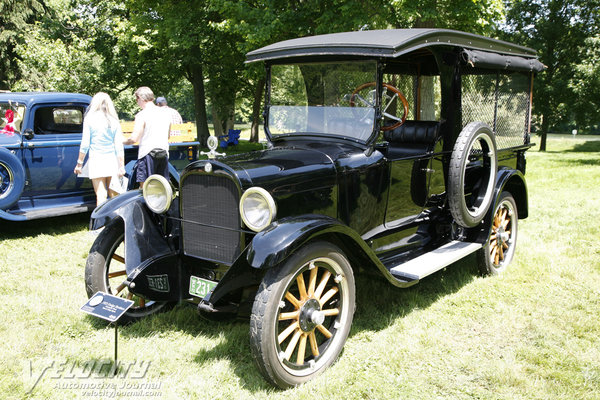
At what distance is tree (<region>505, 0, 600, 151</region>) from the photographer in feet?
76.4

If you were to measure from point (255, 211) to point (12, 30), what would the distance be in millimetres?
21603

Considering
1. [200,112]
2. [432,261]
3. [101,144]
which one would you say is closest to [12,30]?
[200,112]

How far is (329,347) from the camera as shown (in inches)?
127

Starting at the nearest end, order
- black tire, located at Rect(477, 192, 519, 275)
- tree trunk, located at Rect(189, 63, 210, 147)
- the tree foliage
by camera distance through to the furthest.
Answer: black tire, located at Rect(477, 192, 519, 275), the tree foliage, tree trunk, located at Rect(189, 63, 210, 147)

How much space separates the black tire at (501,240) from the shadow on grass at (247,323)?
21cm

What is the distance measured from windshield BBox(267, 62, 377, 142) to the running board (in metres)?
1.07

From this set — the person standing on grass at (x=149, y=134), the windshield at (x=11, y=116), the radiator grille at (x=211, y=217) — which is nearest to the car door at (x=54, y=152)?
the windshield at (x=11, y=116)

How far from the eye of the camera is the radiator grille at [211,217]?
10.8ft

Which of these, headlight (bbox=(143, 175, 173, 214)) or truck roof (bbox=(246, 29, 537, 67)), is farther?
headlight (bbox=(143, 175, 173, 214))

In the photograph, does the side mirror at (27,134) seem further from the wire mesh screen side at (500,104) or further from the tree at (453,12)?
the tree at (453,12)

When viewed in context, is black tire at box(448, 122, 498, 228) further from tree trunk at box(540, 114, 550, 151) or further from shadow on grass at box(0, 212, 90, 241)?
tree trunk at box(540, 114, 550, 151)

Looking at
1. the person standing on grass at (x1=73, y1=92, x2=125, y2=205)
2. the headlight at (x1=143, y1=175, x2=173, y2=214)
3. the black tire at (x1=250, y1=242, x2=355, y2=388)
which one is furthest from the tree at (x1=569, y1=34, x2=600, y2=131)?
the headlight at (x1=143, y1=175, x2=173, y2=214)

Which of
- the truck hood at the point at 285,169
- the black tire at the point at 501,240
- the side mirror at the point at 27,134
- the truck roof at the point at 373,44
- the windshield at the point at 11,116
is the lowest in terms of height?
the black tire at the point at 501,240

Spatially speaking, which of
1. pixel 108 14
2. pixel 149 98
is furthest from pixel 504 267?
pixel 108 14
